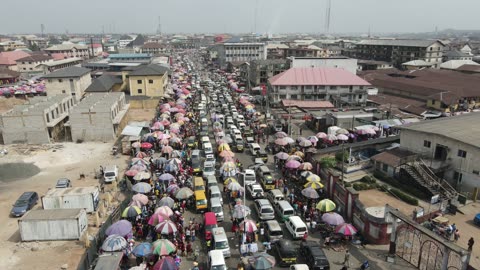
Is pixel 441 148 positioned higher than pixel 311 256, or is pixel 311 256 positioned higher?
pixel 441 148

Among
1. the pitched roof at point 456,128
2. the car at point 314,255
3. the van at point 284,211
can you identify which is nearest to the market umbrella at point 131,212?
the van at point 284,211

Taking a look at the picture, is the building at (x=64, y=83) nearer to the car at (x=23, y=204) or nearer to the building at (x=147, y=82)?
the building at (x=147, y=82)

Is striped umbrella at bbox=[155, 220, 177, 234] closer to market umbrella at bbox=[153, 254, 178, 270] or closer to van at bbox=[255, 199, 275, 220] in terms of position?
market umbrella at bbox=[153, 254, 178, 270]

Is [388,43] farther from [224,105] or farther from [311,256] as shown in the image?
[311,256]

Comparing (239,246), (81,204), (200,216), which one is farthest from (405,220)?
(81,204)

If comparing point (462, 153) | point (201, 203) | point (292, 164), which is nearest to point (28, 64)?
point (292, 164)
